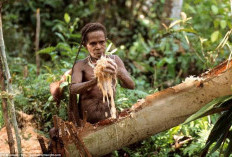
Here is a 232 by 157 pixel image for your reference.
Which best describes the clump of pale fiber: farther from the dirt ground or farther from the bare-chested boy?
the dirt ground

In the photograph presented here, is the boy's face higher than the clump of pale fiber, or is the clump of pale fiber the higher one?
the boy's face

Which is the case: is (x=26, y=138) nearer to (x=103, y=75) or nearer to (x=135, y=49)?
(x=103, y=75)

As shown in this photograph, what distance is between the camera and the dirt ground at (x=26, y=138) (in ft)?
11.6

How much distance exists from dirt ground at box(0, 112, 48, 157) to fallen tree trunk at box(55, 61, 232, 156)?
0.83 metres

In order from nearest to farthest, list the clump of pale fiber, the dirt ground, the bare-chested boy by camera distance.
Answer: the clump of pale fiber
the bare-chested boy
the dirt ground

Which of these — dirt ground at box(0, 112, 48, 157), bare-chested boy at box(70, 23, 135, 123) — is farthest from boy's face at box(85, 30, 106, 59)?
dirt ground at box(0, 112, 48, 157)

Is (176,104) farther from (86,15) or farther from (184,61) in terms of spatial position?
(86,15)

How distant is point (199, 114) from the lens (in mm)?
2516

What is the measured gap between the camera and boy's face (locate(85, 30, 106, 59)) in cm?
321

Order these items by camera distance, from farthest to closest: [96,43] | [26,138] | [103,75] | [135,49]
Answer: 1. [135,49]
2. [26,138]
3. [96,43]
4. [103,75]

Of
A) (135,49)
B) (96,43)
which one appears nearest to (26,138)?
(96,43)

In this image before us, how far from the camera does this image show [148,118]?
2891mm

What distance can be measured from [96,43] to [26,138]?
1.32 meters

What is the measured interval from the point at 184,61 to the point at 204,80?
3570mm
